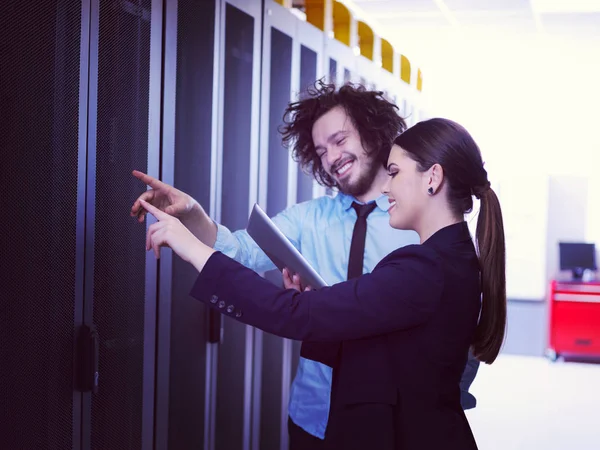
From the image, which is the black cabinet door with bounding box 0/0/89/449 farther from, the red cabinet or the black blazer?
the red cabinet

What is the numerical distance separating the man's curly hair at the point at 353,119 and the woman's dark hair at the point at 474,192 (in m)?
0.77

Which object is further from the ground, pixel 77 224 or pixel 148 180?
pixel 148 180

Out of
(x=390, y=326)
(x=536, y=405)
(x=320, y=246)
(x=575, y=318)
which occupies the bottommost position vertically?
(x=536, y=405)

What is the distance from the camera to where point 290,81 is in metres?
3.03

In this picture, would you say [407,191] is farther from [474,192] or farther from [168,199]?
[168,199]

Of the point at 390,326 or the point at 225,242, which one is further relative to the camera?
the point at 225,242

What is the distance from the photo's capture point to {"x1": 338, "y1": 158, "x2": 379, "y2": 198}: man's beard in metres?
2.20

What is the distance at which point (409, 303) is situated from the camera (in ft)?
4.20

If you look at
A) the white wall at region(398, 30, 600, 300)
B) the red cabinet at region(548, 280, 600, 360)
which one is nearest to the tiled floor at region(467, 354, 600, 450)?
the red cabinet at region(548, 280, 600, 360)

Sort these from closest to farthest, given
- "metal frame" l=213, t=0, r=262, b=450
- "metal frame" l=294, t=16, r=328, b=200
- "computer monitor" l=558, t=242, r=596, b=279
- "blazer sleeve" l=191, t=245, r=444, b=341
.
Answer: "blazer sleeve" l=191, t=245, r=444, b=341 < "metal frame" l=213, t=0, r=262, b=450 < "metal frame" l=294, t=16, r=328, b=200 < "computer monitor" l=558, t=242, r=596, b=279

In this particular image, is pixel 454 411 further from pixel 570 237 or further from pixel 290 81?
pixel 570 237

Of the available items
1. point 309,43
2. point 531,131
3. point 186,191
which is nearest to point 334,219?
point 186,191

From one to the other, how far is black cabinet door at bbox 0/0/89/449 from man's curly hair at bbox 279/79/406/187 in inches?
35.3

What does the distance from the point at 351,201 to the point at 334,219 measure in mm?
78
